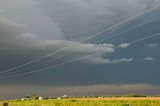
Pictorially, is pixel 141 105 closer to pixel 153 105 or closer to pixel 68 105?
pixel 153 105


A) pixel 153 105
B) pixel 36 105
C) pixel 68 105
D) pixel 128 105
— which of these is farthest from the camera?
pixel 36 105

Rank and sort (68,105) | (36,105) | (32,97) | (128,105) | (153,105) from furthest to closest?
(32,97) < (36,105) < (68,105) < (128,105) < (153,105)

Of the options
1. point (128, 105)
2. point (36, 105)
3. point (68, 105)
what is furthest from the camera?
point (36, 105)

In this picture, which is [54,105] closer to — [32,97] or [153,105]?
[153,105]

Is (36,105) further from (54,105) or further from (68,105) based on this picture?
(68,105)

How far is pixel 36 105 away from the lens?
9188cm

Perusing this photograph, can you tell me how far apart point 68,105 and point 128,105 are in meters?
17.1

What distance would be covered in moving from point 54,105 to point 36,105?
10.2 metres

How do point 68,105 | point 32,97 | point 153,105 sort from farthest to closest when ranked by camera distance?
point 32,97
point 68,105
point 153,105

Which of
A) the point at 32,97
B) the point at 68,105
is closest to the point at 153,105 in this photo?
the point at 68,105

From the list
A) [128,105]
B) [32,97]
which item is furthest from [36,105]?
[32,97]

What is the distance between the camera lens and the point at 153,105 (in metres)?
62.4

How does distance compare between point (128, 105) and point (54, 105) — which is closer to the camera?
point (128, 105)

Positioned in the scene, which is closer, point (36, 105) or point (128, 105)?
point (128, 105)
